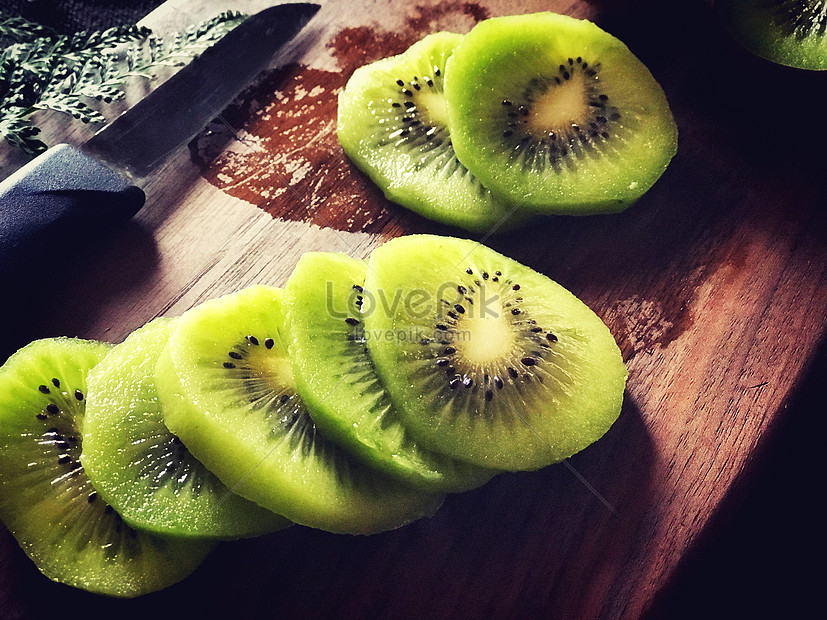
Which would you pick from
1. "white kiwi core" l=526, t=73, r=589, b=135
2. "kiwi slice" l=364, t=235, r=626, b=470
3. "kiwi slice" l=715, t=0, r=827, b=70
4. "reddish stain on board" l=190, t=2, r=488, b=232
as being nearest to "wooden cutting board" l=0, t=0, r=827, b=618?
"reddish stain on board" l=190, t=2, r=488, b=232

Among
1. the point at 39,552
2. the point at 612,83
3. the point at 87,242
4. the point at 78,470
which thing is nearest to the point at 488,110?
the point at 612,83

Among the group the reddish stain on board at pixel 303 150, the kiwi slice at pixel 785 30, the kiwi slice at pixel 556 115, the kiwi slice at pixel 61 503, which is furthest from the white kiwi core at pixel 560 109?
the kiwi slice at pixel 61 503

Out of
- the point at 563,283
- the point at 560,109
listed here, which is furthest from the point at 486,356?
the point at 560,109

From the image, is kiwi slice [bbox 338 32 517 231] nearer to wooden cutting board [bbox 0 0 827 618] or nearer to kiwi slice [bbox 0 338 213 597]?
wooden cutting board [bbox 0 0 827 618]

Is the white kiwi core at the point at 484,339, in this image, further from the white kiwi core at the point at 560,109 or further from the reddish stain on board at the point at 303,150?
the white kiwi core at the point at 560,109

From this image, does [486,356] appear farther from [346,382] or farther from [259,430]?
[259,430]
